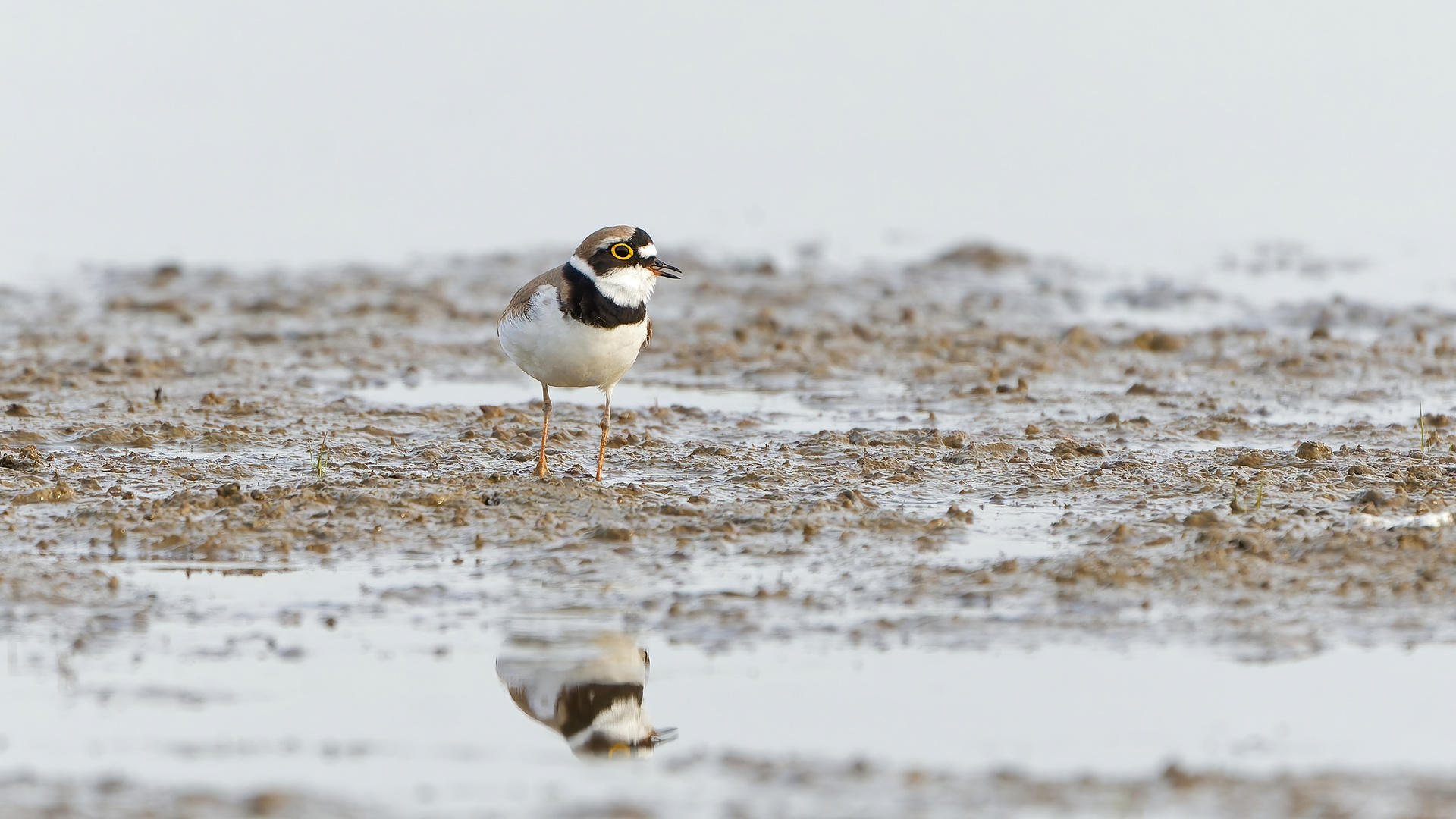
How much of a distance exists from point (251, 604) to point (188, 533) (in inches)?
38.2

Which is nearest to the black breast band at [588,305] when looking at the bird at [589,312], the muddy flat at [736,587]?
the bird at [589,312]

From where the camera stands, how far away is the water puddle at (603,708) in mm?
4648

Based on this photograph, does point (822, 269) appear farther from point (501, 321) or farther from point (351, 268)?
point (501, 321)

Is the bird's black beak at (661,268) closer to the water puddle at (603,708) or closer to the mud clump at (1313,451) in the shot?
the water puddle at (603,708)

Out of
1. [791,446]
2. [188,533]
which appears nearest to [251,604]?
[188,533]

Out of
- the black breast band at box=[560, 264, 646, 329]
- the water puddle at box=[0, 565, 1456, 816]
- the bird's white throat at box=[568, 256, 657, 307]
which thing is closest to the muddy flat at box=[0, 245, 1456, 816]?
the water puddle at box=[0, 565, 1456, 816]

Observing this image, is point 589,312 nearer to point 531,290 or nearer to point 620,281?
point 620,281

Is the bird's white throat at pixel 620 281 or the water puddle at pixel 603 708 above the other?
the bird's white throat at pixel 620 281

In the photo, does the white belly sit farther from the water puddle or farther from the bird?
the water puddle

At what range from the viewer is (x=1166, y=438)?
31.0 feet

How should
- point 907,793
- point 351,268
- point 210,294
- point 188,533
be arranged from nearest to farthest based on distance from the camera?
point 907,793 < point 188,533 < point 210,294 < point 351,268

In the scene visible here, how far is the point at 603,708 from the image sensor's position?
5.18 metres

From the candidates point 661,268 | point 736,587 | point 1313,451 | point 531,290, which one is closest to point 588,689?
point 736,587

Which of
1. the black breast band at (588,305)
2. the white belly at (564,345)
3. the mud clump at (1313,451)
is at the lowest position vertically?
the mud clump at (1313,451)
